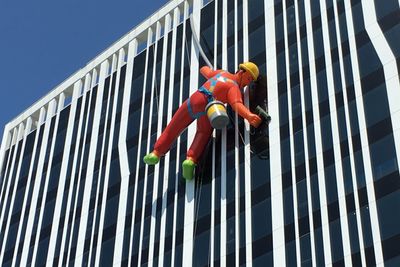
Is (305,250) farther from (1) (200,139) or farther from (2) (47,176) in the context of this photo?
(2) (47,176)

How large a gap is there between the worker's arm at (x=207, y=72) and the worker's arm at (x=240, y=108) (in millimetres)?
2088

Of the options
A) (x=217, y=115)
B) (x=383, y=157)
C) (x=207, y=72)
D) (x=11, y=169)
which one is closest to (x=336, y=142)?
(x=383, y=157)

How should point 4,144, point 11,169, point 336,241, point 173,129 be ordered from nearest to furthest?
point 336,241 < point 173,129 < point 11,169 < point 4,144

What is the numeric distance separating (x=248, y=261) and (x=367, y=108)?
8.44 meters

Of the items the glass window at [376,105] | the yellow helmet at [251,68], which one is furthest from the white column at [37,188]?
the glass window at [376,105]

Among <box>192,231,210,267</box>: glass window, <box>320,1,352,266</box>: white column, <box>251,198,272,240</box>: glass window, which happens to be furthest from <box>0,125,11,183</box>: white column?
<box>320,1,352,266</box>: white column

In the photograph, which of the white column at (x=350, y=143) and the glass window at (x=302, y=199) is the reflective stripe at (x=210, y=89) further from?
the glass window at (x=302, y=199)

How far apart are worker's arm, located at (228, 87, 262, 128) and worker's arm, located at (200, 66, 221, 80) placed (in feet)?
6.85

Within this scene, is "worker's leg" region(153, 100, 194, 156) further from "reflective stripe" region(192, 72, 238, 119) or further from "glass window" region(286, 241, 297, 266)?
"glass window" region(286, 241, 297, 266)

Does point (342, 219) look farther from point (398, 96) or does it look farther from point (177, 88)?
point (177, 88)

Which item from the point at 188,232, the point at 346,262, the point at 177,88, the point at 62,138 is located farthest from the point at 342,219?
the point at 62,138

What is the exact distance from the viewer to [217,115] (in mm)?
48594

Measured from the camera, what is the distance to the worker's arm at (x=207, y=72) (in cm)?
5162

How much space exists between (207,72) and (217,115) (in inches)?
165
